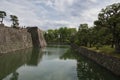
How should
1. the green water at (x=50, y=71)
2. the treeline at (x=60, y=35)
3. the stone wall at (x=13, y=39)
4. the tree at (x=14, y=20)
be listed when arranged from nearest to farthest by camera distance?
the green water at (x=50, y=71)
the stone wall at (x=13, y=39)
the tree at (x=14, y=20)
the treeline at (x=60, y=35)

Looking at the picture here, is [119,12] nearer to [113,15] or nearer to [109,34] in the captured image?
[113,15]

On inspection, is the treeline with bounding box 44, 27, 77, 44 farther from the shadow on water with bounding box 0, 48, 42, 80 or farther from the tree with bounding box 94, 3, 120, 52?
the tree with bounding box 94, 3, 120, 52

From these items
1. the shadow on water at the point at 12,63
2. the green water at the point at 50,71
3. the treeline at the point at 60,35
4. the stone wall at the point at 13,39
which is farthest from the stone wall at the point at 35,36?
the treeline at the point at 60,35

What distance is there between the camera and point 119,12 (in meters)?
18.4

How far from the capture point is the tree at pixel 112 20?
59.0 feet

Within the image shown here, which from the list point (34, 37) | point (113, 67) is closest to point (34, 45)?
point (34, 37)

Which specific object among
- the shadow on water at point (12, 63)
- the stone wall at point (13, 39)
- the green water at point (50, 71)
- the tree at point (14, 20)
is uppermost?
the tree at point (14, 20)

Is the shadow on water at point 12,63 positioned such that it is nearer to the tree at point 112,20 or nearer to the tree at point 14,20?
the tree at point 112,20

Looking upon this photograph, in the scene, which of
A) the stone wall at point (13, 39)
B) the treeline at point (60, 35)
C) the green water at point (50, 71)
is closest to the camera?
the green water at point (50, 71)

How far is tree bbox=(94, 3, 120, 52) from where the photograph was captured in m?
18.0

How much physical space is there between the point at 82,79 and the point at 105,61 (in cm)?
517

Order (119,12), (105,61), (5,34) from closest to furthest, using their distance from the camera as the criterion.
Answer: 1. (105,61)
2. (119,12)
3. (5,34)

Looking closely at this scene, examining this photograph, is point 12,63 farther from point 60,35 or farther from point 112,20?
point 60,35

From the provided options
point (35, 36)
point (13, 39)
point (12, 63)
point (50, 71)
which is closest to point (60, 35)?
point (35, 36)
